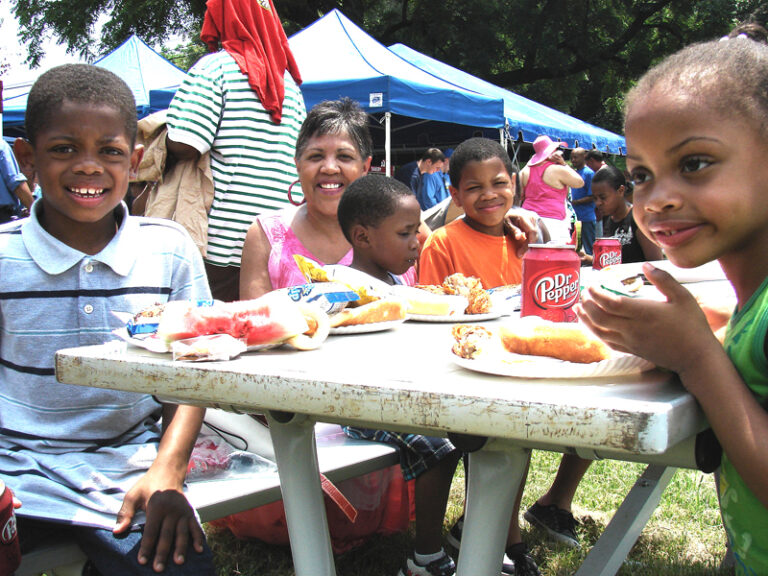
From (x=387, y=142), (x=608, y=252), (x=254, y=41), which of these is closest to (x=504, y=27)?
(x=387, y=142)

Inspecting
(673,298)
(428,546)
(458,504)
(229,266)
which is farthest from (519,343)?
(229,266)

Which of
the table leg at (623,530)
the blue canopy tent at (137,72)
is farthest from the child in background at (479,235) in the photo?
the blue canopy tent at (137,72)

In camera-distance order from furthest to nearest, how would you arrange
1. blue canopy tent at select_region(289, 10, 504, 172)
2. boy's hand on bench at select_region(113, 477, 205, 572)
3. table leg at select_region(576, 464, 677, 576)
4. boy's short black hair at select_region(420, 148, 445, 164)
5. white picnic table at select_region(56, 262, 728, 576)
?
boy's short black hair at select_region(420, 148, 445, 164) < blue canopy tent at select_region(289, 10, 504, 172) < table leg at select_region(576, 464, 677, 576) < boy's hand on bench at select_region(113, 477, 205, 572) < white picnic table at select_region(56, 262, 728, 576)

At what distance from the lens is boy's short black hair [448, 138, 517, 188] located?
3088 mm

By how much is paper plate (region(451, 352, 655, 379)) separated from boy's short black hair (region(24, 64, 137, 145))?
125 cm

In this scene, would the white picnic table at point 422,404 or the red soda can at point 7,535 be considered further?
the red soda can at point 7,535

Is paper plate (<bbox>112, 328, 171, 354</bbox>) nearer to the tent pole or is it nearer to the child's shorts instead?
the child's shorts

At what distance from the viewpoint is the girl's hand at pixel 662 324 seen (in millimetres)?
899

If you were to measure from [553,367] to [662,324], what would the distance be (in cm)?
16

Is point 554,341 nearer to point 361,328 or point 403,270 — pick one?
point 361,328

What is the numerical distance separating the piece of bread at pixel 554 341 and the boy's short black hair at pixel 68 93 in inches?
48.7

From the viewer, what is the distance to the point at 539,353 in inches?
43.6

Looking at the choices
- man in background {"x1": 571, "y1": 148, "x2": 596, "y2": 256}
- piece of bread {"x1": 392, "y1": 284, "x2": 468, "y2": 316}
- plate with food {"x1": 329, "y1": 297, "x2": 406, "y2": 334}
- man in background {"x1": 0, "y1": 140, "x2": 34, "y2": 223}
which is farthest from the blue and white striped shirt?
man in background {"x1": 571, "y1": 148, "x2": 596, "y2": 256}

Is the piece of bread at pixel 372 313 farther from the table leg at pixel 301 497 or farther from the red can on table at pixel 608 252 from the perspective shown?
the red can on table at pixel 608 252
